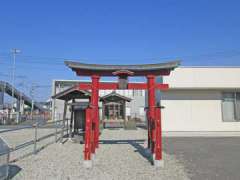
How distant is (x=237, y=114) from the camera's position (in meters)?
16.4

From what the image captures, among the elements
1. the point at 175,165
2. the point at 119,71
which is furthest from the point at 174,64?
the point at 175,165

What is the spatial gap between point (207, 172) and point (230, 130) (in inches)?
483

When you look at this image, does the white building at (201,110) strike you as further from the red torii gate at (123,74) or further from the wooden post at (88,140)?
the wooden post at (88,140)

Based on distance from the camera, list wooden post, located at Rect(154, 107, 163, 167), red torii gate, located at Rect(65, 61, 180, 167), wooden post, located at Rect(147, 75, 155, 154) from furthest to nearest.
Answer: red torii gate, located at Rect(65, 61, 180, 167), wooden post, located at Rect(147, 75, 155, 154), wooden post, located at Rect(154, 107, 163, 167)

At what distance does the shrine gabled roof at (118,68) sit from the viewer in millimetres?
7465

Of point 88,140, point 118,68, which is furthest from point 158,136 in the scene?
point 118,68

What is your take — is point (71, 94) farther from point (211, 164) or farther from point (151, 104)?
point (211, 164)

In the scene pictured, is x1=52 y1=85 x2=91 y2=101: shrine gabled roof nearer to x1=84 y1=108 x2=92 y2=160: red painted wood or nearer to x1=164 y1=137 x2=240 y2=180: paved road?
x1=84 y1=108 x2=92 y2=160: red painted wood

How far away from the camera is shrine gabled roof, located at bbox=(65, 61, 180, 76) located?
7465 mm

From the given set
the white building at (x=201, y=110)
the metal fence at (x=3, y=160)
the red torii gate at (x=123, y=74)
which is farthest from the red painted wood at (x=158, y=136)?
the white building at (x=201, y=110)

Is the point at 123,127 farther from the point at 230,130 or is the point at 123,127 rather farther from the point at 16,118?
the point at 16,118

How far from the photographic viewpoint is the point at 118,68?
24.9 ft

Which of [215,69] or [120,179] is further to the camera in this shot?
[215,69]

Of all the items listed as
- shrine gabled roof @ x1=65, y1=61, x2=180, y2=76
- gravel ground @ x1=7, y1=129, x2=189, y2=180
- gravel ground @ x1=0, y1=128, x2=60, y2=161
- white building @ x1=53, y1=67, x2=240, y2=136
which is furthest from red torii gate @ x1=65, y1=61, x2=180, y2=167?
white building @ x1=53, y1=67, x2=240, y2=136
